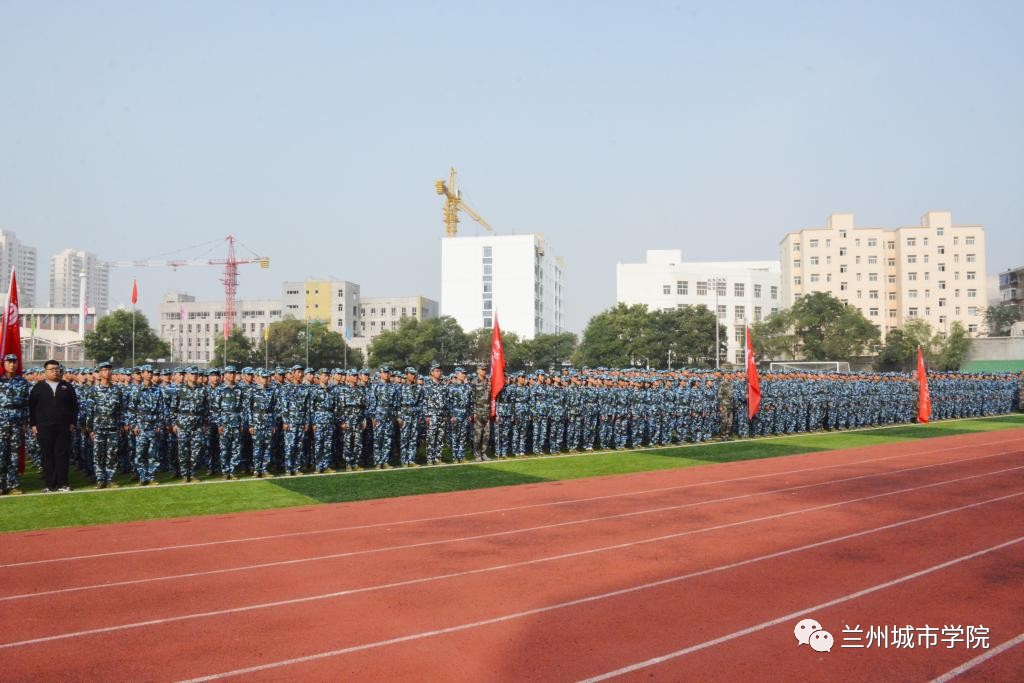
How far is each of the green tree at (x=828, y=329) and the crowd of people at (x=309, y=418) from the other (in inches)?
1420

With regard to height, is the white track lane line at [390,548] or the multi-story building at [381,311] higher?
the multi-story building at [381,311]

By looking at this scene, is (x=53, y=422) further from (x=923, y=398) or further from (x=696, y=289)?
(x=696, y=289)

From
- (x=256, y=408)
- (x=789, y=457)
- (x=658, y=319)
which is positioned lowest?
(x=789, y=457)

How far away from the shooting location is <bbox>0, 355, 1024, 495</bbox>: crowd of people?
9.47m

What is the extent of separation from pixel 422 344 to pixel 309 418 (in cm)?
3514

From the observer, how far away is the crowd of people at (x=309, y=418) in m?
9.47

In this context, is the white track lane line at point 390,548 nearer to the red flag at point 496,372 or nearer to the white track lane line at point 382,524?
the white track lane line at point 382,524

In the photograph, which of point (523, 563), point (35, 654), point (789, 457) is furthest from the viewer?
point (789, 457)

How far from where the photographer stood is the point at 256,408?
10.6m

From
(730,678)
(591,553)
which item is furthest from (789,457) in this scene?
(730,678)

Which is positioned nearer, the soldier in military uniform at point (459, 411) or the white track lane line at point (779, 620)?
the white track lane line at point (779, 620)

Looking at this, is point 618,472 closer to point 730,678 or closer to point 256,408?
point 256,408

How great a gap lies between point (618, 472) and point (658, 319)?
3429cm

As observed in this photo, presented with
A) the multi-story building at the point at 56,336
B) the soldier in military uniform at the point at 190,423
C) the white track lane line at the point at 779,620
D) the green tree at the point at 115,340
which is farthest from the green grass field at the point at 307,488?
the multi-story building at the point at 56,336
